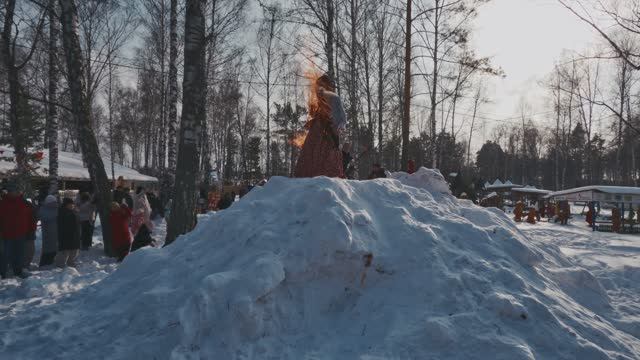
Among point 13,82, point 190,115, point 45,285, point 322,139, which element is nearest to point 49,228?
point 45,285

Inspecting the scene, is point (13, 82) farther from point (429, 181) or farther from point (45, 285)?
point (429, 181)

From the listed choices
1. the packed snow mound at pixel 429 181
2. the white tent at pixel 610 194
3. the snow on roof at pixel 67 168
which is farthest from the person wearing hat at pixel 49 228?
the white tent at pixel 610 194

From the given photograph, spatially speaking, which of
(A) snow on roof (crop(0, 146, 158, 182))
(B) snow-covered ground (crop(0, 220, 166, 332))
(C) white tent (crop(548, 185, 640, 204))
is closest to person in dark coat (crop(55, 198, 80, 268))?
(B) snow-covered ground (crop(0, 220, 166, 332))

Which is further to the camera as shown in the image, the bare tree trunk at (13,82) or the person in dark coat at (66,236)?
the bare tree trunk at (13,82)

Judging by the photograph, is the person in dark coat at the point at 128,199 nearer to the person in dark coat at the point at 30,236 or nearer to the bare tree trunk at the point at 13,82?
the bare tree trunk at the point at 13,82

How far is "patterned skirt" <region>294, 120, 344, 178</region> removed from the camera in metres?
6.43

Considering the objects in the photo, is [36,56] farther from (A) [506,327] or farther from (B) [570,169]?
(B) [570,169]

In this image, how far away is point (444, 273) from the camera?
430cm

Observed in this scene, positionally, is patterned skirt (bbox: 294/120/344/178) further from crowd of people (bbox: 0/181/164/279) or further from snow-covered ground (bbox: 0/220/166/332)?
crowd of people (bbox: 0/181/164/279)

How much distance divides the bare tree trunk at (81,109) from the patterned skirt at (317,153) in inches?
207

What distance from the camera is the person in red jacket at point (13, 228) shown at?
6980 millimetres

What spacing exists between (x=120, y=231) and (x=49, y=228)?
4.14 feet

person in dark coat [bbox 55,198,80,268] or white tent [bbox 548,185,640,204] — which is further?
white tent [bbox 548,185,640,204]

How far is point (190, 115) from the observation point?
7.50 meters
